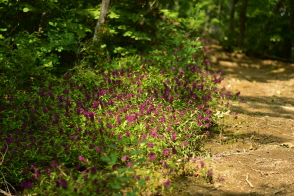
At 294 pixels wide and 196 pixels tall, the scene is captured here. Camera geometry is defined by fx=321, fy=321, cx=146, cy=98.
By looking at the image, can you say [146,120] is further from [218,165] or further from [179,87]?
[179,87]

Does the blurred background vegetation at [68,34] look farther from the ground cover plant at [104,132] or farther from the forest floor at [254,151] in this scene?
the forest floor at [254,151]

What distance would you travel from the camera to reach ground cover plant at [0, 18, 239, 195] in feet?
11.7

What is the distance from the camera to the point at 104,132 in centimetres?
443

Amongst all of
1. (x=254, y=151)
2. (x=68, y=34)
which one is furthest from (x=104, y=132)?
(x=68, y=34)

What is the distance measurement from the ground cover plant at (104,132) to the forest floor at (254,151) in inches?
13.9

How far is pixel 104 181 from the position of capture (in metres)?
3.45

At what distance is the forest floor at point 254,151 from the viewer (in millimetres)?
3969

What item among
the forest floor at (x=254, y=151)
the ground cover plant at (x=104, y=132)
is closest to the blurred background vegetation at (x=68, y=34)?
the ground cover plant at (x=104, y=132)

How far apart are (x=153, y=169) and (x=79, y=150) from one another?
0.98m

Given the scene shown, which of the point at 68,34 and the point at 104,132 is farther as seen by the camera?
the point at 68,34

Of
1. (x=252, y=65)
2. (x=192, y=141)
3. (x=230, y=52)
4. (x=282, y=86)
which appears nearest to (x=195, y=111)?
(x=192, y=141)

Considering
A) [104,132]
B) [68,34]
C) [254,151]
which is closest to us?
[104,132]

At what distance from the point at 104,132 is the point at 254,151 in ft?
8.00

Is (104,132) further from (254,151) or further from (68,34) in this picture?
(68,34)
